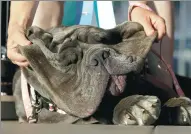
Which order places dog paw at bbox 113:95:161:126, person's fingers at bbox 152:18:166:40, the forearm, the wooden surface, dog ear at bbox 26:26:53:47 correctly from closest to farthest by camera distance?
the wooden surface
dog paw at bbox 113:95:161:126
dog ear at bbox 26:26:53:47
person's fingers at bbox 152:18:166:40
the forearm

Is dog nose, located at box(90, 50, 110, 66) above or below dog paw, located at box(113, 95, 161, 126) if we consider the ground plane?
above

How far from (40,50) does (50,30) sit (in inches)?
8.6

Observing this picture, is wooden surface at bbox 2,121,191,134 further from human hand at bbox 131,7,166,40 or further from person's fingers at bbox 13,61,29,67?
human hand at bbox 131,7,166,40

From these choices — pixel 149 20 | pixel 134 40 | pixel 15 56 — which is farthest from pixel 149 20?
pixel 15 56

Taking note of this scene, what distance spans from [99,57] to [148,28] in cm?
32

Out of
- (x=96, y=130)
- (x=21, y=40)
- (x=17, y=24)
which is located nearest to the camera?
(x=96, y=130)

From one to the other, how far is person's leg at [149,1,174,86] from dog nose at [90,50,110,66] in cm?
42

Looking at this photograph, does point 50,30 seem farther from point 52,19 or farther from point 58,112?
point 58,112

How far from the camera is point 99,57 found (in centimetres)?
175

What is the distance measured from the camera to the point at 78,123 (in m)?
1.85

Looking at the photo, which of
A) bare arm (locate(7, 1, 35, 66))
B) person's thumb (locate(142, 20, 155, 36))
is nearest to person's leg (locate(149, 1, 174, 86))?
person's thumb (locate(142, 20, 155, 36))

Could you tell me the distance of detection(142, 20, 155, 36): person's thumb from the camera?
193 cm

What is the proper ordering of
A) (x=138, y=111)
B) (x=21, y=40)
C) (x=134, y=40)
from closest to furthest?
(x=138, y=111), (x=134, y=40), (x=21, y=40)

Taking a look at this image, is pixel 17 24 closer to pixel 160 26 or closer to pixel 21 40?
pixel 21 40
